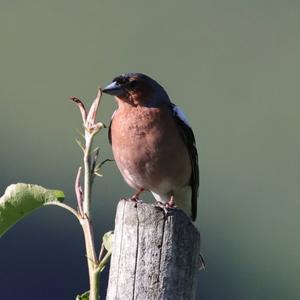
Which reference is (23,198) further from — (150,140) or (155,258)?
(150,140)

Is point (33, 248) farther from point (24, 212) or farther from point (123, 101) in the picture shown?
point (24, 212)

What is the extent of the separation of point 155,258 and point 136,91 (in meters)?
2.29

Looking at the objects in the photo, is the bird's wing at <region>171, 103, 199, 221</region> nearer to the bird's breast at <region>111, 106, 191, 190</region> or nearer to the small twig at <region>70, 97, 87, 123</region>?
the bird's breast at <region>111, 106, 191, 190</region>

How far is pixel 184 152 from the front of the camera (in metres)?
5.91

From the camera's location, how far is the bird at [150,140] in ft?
18.9

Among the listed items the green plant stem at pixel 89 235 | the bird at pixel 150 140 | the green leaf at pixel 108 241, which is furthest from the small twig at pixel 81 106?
the bird at pixel 150 140

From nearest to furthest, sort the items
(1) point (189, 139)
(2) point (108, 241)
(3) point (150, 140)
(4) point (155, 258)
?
1. (4) point (155, 258)
2. (2) point (108, 241)
3. (3) point (150, 140)
4. (1) point (189, 139)

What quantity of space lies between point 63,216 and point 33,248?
0.38m

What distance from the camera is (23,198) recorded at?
4.28 meters

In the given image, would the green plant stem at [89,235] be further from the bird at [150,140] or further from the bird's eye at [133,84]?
the bird's eye at [133,84]

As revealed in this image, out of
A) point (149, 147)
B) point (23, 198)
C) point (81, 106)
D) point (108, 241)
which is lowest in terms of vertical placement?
point (108, 241)

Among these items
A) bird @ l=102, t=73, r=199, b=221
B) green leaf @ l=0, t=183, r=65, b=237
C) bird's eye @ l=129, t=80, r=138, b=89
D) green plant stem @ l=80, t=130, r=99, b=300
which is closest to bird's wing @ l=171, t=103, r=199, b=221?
bird @ l=102, t=73, r=199, b=221

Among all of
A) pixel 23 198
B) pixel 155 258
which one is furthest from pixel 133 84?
pixel 155 258

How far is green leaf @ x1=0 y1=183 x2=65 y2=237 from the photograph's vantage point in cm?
428
